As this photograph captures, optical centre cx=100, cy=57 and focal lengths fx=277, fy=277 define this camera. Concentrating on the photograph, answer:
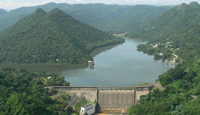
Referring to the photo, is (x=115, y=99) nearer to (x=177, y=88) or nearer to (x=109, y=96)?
(x=109, y=96)

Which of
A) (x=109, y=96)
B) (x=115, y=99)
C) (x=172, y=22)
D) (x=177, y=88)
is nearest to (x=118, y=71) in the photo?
(x=109, y=96)

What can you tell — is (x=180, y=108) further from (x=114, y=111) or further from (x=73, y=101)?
(x=73, y=101)

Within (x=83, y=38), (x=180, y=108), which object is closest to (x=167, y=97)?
(x=180, y=108)

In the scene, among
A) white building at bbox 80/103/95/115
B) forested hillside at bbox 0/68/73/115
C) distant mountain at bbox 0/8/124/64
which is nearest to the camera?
forested hillside at bbox 0/68/73/115

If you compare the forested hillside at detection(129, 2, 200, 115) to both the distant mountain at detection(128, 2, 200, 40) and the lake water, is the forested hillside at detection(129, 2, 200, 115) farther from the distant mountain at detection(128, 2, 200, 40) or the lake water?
the distant mountain at detection(128, 2, 200, 40)

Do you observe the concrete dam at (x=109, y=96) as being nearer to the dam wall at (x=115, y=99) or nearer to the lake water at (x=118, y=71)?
the dam wall at (x=115, y=99)

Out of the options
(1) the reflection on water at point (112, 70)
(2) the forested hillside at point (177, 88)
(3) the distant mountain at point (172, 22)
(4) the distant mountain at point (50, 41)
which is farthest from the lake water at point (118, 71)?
(3) the distant mountain at point (172, 22)

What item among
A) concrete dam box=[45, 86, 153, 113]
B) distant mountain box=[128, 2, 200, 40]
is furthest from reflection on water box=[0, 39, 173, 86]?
distant mountain box=[128, 2, 200, 40]

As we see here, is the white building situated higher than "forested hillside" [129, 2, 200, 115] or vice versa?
"forested hillside" [129, 2, 200, 115]
